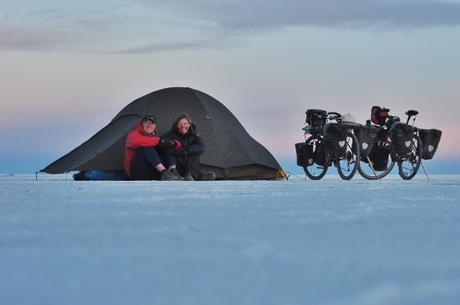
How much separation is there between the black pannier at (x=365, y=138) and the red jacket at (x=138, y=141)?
2485mm

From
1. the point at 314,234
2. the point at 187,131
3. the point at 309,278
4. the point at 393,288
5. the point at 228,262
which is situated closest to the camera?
the point at 393,288

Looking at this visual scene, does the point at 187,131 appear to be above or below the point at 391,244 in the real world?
above

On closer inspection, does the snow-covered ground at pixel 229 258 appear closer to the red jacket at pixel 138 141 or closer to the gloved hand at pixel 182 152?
the red jacket at pixel 138 141

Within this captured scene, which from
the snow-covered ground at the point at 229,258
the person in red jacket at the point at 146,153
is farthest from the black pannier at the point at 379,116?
the snow-covered ground at the point at 229,258

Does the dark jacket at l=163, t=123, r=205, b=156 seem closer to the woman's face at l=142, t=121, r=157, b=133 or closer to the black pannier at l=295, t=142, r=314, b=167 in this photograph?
the woman's face at l=142, t=121, r=157, b=133

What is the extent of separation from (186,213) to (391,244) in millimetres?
1272

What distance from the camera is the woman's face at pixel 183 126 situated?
30.7 feet

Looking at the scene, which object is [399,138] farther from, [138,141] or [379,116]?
[138,141]

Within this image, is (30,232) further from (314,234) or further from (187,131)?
(187,131)

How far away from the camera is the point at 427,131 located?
11055 millimetres

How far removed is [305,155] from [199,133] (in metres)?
1.40

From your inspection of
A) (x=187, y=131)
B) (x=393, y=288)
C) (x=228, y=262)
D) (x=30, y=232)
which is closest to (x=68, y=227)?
(x=30, y=232)

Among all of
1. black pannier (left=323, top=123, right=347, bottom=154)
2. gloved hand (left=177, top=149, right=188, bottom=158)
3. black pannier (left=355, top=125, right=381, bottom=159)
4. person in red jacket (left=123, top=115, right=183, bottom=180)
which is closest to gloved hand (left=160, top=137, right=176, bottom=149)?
person in red jacket (left=123, top=115, right=183, bottom=180)

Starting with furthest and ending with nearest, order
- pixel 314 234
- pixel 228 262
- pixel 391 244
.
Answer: pixel 314 234 < pixel 391 244 < pixel 228 262
